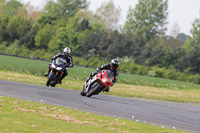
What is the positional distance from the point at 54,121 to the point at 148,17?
95865 millimetres

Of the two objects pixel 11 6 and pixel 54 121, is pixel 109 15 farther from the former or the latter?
pixel 54 121

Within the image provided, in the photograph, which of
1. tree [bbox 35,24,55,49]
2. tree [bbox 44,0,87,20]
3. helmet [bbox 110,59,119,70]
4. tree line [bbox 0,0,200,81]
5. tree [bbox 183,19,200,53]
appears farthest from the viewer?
tree [bbox 44,0,87,20]

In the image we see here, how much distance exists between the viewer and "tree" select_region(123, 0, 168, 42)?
104m

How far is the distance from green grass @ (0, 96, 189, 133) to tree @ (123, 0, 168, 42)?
91892 mm

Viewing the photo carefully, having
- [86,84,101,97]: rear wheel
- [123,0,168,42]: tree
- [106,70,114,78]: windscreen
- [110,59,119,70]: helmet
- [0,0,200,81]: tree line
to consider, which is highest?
[123,0,168,42]: tree

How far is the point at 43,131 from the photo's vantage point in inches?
333

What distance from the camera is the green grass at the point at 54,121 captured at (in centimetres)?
882

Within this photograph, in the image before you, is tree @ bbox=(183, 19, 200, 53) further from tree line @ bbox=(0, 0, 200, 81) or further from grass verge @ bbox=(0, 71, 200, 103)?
grass verge @ bbox=(0, 71, 200, 103)

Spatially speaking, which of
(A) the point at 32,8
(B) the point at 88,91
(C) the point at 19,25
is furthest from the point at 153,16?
(B) the point at 88,91

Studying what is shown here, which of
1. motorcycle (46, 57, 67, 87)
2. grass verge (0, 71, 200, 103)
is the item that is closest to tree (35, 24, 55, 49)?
grass verge (0, 71, 200, 103)

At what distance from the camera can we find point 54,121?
32.4 ft

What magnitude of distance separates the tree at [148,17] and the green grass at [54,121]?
91.9 meters

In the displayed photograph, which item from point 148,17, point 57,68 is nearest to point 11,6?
point 148,17

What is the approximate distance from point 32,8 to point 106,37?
7810cm
